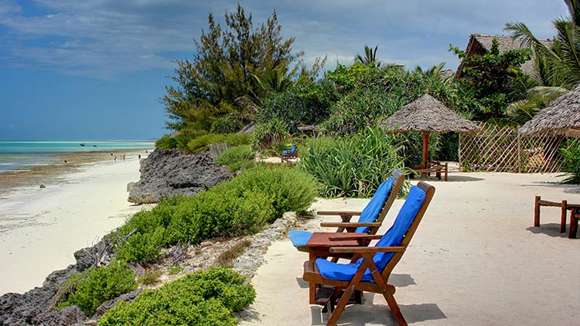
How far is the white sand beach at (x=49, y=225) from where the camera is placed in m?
9.41

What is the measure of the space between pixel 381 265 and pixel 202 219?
4.39 meters

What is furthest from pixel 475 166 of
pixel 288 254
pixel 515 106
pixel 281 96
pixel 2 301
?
pixel 2 301

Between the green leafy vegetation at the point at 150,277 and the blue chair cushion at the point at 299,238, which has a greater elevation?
the blue chair cushion at the point at 299,238

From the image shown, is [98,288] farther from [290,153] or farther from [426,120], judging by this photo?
[290,153]

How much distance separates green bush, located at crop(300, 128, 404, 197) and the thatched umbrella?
3092 mm

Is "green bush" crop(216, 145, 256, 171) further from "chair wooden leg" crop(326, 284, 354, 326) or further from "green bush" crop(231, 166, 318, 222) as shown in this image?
"chair wooden leg" crop(326, 284, 354, 326)

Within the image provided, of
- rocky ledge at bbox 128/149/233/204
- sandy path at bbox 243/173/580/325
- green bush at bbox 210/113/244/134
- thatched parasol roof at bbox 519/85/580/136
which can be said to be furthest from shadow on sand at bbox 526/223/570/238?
green bush at bbox 210/113/244/134

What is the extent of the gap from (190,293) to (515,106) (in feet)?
75.5

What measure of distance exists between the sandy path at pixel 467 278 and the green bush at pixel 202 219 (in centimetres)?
90

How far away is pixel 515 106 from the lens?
24766 mm

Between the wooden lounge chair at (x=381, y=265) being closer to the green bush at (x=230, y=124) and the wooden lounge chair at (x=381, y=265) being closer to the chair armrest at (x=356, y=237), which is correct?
the chair armrest at (x=356, y=237)

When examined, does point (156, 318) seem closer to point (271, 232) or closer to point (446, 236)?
point (271, 232)

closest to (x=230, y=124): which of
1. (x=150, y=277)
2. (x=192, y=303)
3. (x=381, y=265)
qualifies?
(x=150, y=277)

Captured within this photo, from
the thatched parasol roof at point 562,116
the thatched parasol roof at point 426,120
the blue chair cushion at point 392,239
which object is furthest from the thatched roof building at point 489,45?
the blue chair cushion at point 392,239
